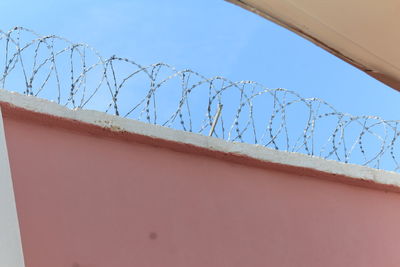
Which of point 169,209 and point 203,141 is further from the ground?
point 203,141

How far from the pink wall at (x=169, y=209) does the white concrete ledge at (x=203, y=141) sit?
0.17 ft

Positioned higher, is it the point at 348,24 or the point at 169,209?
the point at 348,24

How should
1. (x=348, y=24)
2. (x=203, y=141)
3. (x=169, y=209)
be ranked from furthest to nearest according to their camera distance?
(x=203, y=141) → (x=169, y=209) → (x=348, y=24)

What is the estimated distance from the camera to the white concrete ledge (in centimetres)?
264

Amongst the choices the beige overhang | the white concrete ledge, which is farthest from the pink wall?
Answer: the beige overhang

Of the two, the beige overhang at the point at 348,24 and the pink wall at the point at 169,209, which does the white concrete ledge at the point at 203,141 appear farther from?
the beige overhang at the point at 348,24

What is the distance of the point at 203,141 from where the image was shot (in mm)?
3059

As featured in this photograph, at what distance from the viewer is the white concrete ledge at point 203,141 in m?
2.64

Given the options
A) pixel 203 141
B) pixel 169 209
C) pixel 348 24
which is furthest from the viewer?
pixel 203 141

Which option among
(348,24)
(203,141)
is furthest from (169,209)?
(348,24)

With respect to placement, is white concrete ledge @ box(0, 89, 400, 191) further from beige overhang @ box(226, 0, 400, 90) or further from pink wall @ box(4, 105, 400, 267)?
beige overhang @ box(226, 0, 400, 90)

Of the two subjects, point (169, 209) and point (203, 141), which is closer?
point (169, 209)

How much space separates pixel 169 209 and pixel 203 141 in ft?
1.46

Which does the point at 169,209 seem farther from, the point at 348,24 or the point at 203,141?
the point at 348,24
